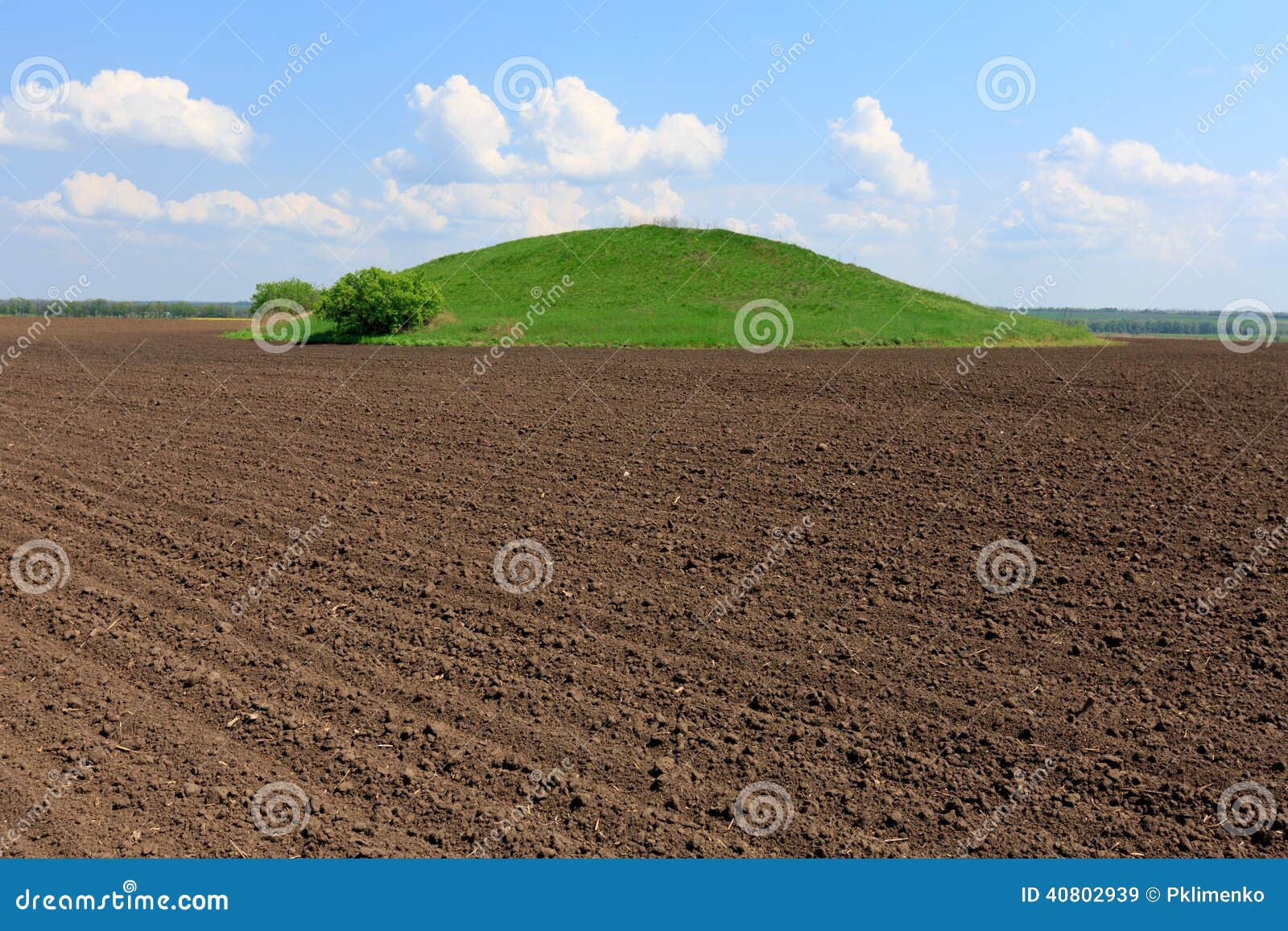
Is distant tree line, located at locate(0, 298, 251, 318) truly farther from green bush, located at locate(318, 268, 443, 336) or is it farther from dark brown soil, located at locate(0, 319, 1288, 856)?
dark brown soil, located at locate(0, 319, 1288, 856)

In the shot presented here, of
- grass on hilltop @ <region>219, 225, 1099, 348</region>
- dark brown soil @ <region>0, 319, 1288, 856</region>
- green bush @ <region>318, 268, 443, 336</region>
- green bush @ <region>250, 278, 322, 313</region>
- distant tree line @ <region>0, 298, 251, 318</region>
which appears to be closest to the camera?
dark brown soil @ <region>0, 319, 1288, 856</region>

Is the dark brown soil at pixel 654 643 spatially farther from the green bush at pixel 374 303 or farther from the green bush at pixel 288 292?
the green bush at pixel 288 292

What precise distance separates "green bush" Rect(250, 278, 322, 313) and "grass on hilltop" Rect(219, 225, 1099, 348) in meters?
9.14

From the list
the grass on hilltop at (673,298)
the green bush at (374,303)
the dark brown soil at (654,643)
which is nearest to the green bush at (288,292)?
the grass on hilltop at (673,298)

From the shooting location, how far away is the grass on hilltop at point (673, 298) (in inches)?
1532

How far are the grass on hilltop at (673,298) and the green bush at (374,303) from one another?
73cm

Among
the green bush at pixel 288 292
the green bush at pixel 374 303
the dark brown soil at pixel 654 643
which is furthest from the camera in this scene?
the green bush at pixel 288 292

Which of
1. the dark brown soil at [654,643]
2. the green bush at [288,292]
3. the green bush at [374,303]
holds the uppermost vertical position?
the green bush at [288,292]

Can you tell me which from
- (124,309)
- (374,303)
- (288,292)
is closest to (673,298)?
(374,303)

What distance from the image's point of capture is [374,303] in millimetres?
39906

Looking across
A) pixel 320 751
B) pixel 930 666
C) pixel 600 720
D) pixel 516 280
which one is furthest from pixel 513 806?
pixel 516 280

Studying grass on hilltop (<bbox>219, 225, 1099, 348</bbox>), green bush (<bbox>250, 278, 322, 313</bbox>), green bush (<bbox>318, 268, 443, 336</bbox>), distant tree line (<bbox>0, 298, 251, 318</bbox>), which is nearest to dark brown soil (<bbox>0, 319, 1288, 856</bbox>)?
grass on hilltop (<bbox>219, 225, 1099, 348</bbox>)

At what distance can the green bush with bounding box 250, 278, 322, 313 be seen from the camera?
65.4 meters

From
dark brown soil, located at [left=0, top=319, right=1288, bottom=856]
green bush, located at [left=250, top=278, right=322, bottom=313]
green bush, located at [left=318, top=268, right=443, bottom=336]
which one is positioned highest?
green bush, located at [left=250, top=278, right=322, bottom=313]
